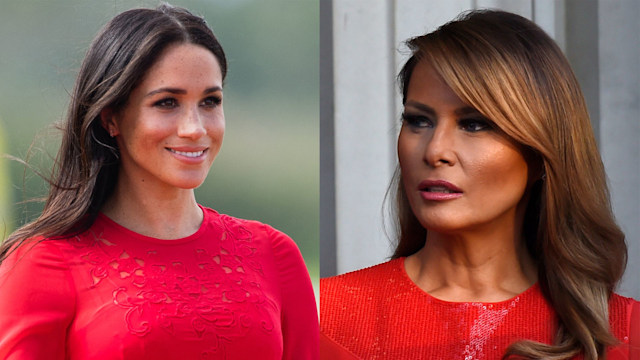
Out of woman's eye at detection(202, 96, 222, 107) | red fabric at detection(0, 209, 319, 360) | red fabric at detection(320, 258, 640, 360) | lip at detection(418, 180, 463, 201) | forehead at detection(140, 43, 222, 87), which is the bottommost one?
red fabric at detection(320, 258, 640, 360)

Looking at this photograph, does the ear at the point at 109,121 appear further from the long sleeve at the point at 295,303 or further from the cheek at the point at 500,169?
the cheek at the point at 500,169

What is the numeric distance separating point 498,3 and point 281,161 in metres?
1.07

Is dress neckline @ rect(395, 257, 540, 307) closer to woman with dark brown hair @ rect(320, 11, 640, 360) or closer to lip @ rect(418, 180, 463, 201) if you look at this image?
woman with dark brown hair @ rect(320, 11, 640, 360)

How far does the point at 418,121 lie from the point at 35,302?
2.53 ft

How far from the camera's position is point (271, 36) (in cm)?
124

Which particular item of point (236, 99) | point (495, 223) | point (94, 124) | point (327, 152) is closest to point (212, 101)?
point (236, 99)

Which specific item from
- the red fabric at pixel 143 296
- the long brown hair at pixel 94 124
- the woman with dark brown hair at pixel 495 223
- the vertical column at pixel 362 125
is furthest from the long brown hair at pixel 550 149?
the long brown hair at pixel 94 124

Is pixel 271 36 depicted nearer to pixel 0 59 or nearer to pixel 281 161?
pixel 281 161

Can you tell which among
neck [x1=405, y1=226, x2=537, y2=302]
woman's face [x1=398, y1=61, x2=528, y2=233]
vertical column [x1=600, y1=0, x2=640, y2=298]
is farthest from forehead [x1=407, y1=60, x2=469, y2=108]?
vertical column [x1=600, y1=0, x2=640, y2=298]

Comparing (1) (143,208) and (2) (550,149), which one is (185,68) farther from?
(2) (550,149)

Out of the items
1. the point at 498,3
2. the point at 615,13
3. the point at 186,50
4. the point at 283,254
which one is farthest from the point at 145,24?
the point at 615,13

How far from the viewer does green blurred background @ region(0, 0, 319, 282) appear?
1.08 meters

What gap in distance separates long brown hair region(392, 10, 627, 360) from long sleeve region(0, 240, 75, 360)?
738 millimetres

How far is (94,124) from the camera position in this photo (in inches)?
42.8
